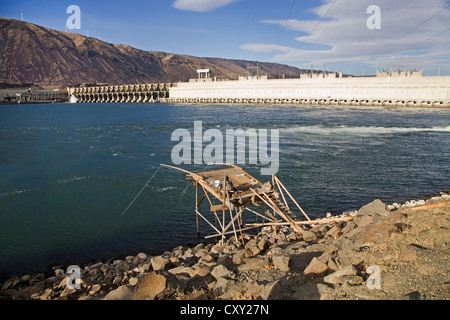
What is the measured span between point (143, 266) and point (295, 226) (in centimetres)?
550

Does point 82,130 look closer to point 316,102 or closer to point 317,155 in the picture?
point 317,155

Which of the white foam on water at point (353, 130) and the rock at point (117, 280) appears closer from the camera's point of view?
the rock at point (117, 280)

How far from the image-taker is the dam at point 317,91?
6664cm

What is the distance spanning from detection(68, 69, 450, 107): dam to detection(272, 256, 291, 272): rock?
6870 cm

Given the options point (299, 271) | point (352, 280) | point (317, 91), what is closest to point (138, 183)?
point (299, 271)

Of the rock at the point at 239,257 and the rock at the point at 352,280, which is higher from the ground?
the rock at the point at 352,280

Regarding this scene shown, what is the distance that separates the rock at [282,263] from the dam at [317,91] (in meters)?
68.7

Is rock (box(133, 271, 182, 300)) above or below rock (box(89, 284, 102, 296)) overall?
above

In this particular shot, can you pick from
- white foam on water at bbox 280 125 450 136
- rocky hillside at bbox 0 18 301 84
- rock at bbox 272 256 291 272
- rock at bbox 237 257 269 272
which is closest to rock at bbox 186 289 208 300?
rock at bbox 237 257 269 272

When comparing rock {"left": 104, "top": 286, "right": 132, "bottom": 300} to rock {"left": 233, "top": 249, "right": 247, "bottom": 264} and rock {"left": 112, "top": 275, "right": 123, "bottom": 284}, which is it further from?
rock {"left": 233, "top": 249, "right": 247, "bottom": 264}

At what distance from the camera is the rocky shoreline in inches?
279

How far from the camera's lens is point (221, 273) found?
28.5 feet

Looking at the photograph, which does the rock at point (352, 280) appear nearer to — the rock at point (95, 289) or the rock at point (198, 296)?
the rock at point (198, 296)

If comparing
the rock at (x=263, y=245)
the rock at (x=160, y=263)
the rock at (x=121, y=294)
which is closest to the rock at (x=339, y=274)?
the rock at (x=263, y=245)
